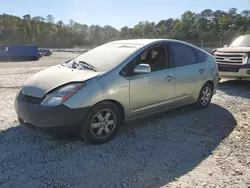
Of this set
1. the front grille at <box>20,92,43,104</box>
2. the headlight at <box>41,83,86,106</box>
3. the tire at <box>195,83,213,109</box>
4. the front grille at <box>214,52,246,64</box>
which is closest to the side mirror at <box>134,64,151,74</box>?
the headlight at <box>41,83,86,106</box>

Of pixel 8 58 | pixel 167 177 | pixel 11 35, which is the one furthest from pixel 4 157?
pixel 11 35

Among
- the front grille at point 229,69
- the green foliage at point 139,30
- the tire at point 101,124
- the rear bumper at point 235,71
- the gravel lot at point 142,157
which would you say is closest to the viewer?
the gravel lot at point 142,157

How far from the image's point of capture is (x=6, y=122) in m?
5.02

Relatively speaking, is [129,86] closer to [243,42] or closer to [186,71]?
[186,71]

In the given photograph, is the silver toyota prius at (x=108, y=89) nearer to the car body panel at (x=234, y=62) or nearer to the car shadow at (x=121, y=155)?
the car shadow at (x=121, y=155)

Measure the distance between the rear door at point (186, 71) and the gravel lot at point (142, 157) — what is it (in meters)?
0.53

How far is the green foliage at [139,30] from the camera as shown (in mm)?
93588

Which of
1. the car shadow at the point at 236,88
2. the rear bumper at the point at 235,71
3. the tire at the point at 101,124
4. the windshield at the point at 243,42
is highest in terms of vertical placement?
the windshield at the point at 243,42

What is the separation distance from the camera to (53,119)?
143 inches

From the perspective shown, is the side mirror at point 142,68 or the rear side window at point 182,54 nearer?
the side mirror at point 142,68

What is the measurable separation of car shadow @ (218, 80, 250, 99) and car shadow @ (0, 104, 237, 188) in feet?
9.51

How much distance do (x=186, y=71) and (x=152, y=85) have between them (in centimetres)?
105

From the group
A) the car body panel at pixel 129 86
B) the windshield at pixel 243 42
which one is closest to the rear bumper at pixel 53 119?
the car body panel at pixel 129 86

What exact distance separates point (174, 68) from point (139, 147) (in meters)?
1.79
